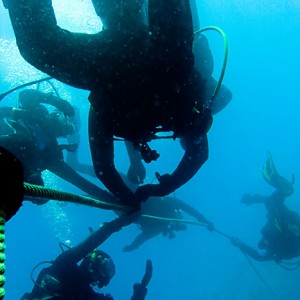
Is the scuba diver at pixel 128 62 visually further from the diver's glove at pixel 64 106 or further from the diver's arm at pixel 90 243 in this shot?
the diver's arm at pixel 90 243

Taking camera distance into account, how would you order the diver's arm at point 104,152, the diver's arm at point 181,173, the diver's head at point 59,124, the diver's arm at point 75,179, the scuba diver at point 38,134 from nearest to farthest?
the diver's arm at point 104,152
the diver's arm at point 181,173
the scuba diver at point 38,134
the diver's arm at point 75,179
the diver's head at point 59,124

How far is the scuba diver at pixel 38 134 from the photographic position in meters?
5.46

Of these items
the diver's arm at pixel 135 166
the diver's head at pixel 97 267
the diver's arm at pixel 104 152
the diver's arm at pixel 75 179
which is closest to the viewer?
the diver's arm at pixel 104 152

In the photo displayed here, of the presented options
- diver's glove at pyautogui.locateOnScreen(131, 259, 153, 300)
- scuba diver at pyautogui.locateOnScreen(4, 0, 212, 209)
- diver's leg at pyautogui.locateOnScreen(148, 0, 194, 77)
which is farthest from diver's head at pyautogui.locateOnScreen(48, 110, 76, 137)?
diver's leg at pyautogui.locateOnScreen(148, 0, 194, 77)

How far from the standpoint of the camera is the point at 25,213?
56844 mm

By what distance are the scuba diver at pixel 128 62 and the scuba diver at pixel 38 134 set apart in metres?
2.40

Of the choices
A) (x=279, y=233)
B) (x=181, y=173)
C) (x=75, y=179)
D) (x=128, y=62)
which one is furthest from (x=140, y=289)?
(x=279, y=233)

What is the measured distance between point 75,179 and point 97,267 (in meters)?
2.06

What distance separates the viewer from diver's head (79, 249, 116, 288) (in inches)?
279

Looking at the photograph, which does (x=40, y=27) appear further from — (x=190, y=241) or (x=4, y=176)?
(x=190, y=241)

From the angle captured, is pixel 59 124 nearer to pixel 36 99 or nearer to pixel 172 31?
pixel 36 99

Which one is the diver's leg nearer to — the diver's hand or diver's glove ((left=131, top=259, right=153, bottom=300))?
the diver's hand

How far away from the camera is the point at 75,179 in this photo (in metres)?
6.98

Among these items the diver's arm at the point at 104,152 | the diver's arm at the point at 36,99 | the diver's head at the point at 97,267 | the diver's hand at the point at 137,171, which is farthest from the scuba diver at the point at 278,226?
the diver's arm at the point at 104,152
